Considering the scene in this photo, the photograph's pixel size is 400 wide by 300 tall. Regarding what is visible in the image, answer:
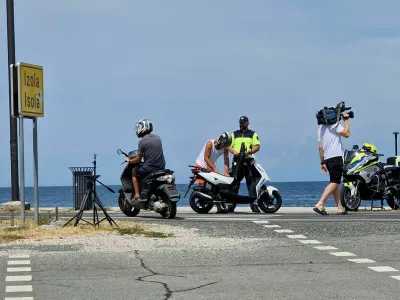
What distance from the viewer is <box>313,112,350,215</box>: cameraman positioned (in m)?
17.9

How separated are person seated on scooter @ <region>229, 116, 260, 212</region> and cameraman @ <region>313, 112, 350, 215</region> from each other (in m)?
1.63

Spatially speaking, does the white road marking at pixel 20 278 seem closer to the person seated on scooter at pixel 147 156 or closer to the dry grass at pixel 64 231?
the dry grass at pixel 64 231

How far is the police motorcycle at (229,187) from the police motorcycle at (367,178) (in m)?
1.80

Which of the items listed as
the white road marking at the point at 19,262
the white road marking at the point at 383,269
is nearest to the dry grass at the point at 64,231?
the white road marking at the point at 19,262

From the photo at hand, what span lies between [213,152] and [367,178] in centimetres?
362

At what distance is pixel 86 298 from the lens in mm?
8070

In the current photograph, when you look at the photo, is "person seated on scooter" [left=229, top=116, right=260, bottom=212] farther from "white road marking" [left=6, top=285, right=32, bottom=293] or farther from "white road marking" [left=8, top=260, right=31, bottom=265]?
"white road marking" [left=6, top=285, right=32, bottom=293]

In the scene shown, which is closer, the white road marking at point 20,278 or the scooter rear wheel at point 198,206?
the white road marking at point 20,278

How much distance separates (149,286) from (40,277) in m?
1.32

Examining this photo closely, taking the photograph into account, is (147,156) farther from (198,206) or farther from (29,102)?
(29,102)

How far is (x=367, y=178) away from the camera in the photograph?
2041 centimetres

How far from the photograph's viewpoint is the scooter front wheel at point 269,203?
19453 millimetres

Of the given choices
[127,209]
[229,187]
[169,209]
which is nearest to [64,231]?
[169,209]

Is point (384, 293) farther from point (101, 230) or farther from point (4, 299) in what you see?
point (101, 230)
